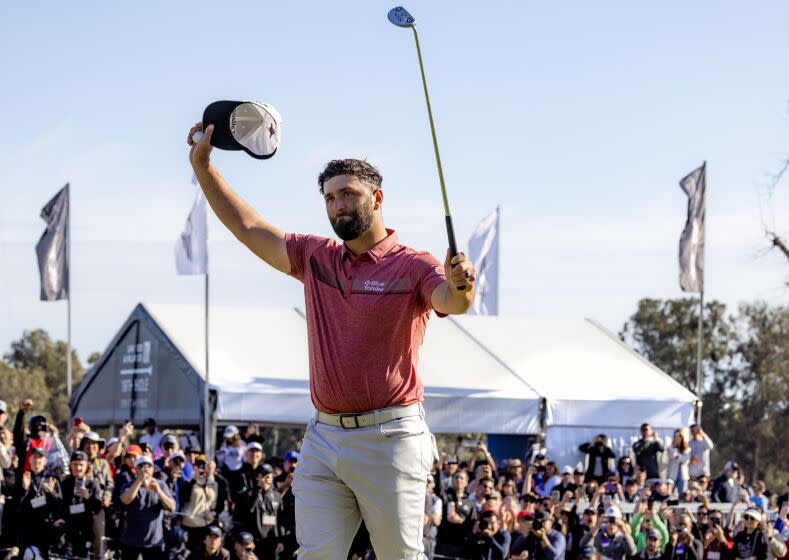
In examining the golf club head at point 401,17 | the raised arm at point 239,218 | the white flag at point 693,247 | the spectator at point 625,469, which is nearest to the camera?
the golf club head at point 401,17

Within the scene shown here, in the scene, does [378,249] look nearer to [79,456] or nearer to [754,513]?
[79,456]

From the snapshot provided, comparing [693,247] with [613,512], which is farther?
[693,247]

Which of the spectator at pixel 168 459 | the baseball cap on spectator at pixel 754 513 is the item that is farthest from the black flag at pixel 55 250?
the baseball cap on spectator at pixel 754 513

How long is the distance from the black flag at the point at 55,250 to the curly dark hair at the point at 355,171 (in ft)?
72.7

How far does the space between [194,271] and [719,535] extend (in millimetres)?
10179

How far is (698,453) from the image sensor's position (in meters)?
23.3

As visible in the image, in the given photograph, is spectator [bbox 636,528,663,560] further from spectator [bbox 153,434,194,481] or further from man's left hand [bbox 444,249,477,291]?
man's left hand [bbox 444,249,477,291]

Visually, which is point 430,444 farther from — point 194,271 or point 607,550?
point 194,271

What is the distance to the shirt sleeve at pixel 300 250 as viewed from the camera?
19.6ft

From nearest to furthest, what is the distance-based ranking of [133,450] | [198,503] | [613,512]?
[133,450], [198,503], [613,512]

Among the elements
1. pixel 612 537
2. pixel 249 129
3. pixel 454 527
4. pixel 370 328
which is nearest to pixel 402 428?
pixel 370 328

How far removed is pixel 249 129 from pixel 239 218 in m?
0.41

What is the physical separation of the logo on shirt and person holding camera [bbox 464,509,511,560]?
12659 mm

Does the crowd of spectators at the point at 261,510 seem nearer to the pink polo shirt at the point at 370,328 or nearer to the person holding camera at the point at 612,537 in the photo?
the person holding camera at the point at 612,537
